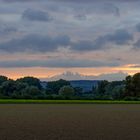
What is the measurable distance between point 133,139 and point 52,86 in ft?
439

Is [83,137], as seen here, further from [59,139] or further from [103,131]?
[103,131]

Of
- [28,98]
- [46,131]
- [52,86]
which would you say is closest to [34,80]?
[52,86]

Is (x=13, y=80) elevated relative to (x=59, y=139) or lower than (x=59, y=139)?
elevated

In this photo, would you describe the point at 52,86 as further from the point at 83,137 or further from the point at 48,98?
the point at 83,137

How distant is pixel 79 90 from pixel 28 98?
58.2 m

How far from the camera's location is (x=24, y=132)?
1070 inches

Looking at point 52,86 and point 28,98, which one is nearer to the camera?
point 28,98

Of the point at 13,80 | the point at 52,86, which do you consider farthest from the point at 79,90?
the point at 13,80

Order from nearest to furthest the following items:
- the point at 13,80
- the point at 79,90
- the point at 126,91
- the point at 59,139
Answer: the point at 59,139 → the point at 126,91 → the point at 13,80 → the point at 79,90

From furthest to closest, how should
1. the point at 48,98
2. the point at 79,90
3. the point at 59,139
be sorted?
the point at 79,90 → the point at 48,98 → the point at 59,139

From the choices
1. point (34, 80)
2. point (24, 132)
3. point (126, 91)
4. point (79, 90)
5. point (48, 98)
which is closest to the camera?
point (24, 132)

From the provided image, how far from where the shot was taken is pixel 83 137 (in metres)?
24.7

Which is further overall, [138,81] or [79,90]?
[79,90]

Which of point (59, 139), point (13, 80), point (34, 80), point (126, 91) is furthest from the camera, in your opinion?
point (34, 80)
